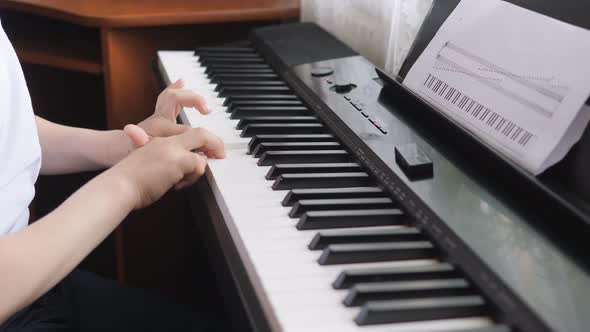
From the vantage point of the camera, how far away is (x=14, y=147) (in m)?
0.96

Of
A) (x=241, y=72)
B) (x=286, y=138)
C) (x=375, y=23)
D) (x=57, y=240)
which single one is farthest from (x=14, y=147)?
(x=375, y=23)

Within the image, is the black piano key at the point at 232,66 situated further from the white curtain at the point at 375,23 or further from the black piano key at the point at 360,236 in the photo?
the black piano key at the point at 360,236

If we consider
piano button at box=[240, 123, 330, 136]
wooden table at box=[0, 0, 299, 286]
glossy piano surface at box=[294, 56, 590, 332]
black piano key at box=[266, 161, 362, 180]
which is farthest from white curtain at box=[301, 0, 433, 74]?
black piano key at box=[266, 161, 362, 180]

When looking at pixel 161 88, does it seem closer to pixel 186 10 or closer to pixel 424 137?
pixel 186 10

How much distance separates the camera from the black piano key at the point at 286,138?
992 millimetres

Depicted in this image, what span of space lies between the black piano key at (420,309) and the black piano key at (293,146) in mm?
367

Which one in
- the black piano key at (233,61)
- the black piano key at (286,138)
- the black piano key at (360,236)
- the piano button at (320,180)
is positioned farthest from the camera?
the black piano key at (233,61)

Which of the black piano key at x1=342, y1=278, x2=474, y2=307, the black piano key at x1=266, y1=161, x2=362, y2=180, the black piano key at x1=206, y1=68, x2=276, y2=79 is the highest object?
the black piano key at x1=342, y1=278, x2=474, y2=307

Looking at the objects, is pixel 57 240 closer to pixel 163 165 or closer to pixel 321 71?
pixel 163 165

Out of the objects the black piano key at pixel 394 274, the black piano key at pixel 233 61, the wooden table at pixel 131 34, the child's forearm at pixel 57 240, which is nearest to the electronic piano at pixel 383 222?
the black piano key at pixel 394 274

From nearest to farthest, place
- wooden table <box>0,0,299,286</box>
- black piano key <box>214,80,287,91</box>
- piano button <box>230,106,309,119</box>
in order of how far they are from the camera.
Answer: piano button <box>230,106,309,119</box> < black piano key <box>214,80,287,91</box> < wooden table <box>0,0,299,286</box>

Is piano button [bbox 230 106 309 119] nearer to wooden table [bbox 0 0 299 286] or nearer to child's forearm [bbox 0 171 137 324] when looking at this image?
child's forearm [bbox 0 171 137 324]

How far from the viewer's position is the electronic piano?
2.04 ft

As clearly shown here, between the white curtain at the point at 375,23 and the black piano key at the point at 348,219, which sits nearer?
the black piano key at the point at 348,219
